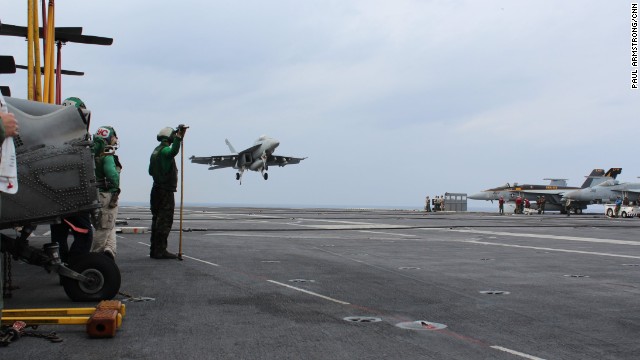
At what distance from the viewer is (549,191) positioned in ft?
245

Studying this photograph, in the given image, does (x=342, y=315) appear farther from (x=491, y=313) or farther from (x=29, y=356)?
(x=29, y=356)

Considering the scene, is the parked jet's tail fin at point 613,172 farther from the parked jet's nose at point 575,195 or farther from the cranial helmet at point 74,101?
the cranial helmet at point 74,101

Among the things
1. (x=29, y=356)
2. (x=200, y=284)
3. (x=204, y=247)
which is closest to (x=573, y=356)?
(x=29, y=356)

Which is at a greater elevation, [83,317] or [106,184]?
[106,184]

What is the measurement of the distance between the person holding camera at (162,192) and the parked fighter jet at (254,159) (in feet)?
173

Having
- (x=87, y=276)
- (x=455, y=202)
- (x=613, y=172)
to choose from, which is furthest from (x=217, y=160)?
(x=87, y=276)

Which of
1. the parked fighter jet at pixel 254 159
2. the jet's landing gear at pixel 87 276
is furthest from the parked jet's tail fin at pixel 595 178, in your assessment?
the jet's landing gear at pixel 87 276

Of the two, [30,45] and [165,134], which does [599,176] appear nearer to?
[165,134]

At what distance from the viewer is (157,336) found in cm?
493

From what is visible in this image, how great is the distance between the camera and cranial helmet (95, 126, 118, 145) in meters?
8.80

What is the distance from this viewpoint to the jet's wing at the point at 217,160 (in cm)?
7246

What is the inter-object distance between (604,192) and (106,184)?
70.9 m

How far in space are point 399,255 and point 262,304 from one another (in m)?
6.69

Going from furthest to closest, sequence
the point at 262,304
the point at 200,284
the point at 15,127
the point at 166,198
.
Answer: the point at 166,198
the point at 200,284
the point at 262,304
the point at 15,127
